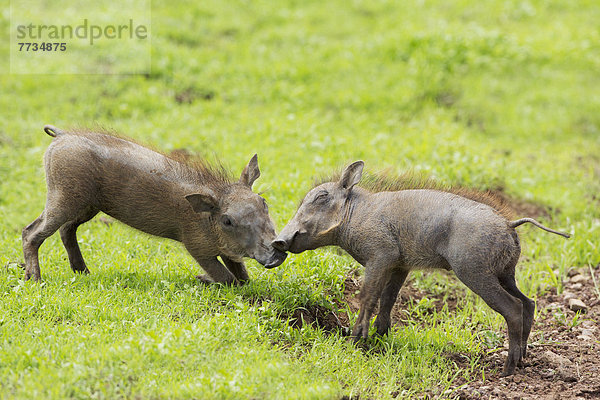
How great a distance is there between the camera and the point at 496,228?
196 inches

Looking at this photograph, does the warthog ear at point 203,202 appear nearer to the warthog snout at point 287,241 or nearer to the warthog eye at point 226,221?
the warthog eye at point 226,221

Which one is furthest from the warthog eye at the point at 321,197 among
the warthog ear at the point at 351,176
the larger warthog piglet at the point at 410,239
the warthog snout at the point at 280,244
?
the warthog snout at the point at 280,244

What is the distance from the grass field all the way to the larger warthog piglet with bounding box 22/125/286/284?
0.29 m

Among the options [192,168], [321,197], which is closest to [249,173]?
[192,168]

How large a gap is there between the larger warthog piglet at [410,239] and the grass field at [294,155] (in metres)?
0.44

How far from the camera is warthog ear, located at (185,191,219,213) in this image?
18.5 ft

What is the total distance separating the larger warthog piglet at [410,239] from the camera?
4961 millimetres

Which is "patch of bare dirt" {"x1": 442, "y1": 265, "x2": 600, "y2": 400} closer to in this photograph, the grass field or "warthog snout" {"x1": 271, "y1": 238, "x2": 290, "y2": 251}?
the grass field

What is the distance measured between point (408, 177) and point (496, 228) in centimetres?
102

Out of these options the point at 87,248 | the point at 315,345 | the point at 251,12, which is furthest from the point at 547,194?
the point at 251,12

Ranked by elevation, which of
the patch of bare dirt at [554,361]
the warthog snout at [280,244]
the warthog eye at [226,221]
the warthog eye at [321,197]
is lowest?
the patch of bare dirt at [554,361]

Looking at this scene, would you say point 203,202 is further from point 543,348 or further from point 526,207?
point 526,207

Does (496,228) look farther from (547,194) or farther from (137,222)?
(547,194)

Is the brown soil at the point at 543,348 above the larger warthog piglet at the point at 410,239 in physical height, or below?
below
